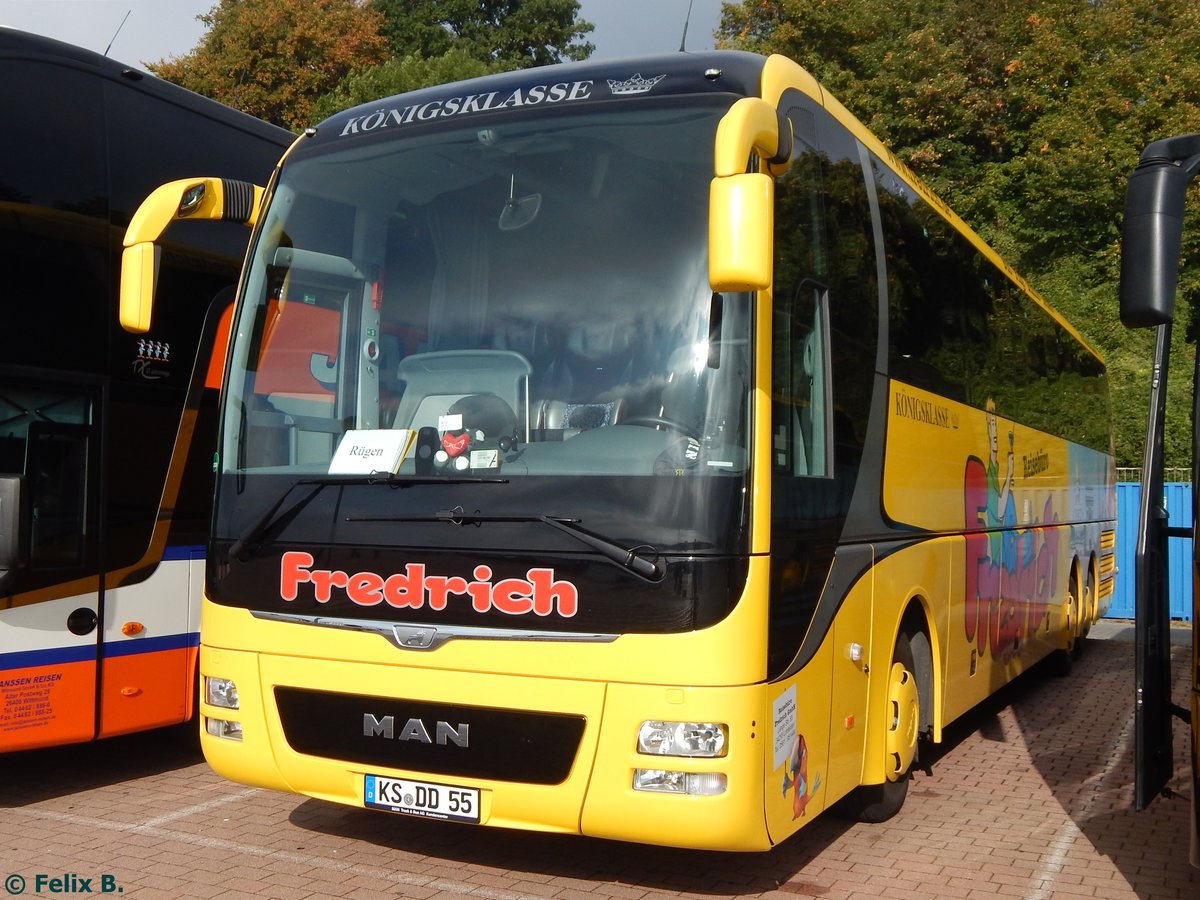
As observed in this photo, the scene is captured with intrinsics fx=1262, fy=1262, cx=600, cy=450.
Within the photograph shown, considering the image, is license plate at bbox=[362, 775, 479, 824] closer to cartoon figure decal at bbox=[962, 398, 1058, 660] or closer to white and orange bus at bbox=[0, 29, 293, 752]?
white and orange bus at bbox=[0, 29, 293, 752]

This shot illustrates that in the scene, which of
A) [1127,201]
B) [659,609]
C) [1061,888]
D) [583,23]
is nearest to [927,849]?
[1061,888]

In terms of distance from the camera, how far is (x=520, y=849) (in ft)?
19.6

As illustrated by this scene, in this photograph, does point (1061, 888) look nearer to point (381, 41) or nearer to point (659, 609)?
point (659, 609)

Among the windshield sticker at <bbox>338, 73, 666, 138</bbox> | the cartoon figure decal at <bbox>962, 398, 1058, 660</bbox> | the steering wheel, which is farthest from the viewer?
the cartoon figure decal at <bbox>962, 398, 1058, 660</bbox>

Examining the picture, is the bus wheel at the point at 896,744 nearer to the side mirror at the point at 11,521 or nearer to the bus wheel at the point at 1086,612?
the side mirror at the point at 11,521

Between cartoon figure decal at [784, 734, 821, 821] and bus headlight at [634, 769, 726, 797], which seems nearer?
bus headlight at [634, 769, 726, 797]

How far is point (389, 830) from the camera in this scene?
625 cm

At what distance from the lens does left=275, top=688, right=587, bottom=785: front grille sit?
4.83 meters

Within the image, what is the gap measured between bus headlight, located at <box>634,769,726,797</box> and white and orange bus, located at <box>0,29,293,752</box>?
3.19 metres

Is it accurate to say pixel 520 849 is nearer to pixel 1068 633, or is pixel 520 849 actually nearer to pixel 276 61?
pixel 1068 633

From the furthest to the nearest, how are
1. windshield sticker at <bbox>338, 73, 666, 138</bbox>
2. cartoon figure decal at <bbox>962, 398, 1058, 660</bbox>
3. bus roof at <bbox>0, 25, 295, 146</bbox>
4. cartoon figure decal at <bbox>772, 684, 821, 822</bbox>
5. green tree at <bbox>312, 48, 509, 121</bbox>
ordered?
green tree at <bbox>312, 48, 509, 121</bbox> < cartoon figure decal at <bbox>962, 398, 1058, 660</bbox> < bus roof at <bbox>0, 25, 295, 146</bbox> < windshield sticker at <bbox>338, 73, 666, 138</bbox> < cartoon figure decal at <bbox>772, 684, 821, 822</bbox>

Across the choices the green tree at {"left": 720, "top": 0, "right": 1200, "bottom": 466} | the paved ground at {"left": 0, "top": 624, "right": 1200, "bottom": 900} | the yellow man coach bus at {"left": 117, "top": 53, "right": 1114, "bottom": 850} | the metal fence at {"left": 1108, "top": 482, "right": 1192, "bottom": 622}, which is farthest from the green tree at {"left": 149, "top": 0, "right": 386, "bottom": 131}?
the yellow man coach bus at {"left": 117, "top": 53, "right": 1114, "bottom": 850}

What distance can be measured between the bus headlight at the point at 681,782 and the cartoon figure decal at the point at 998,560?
12.3 feet

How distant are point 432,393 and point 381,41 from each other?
3514cm
